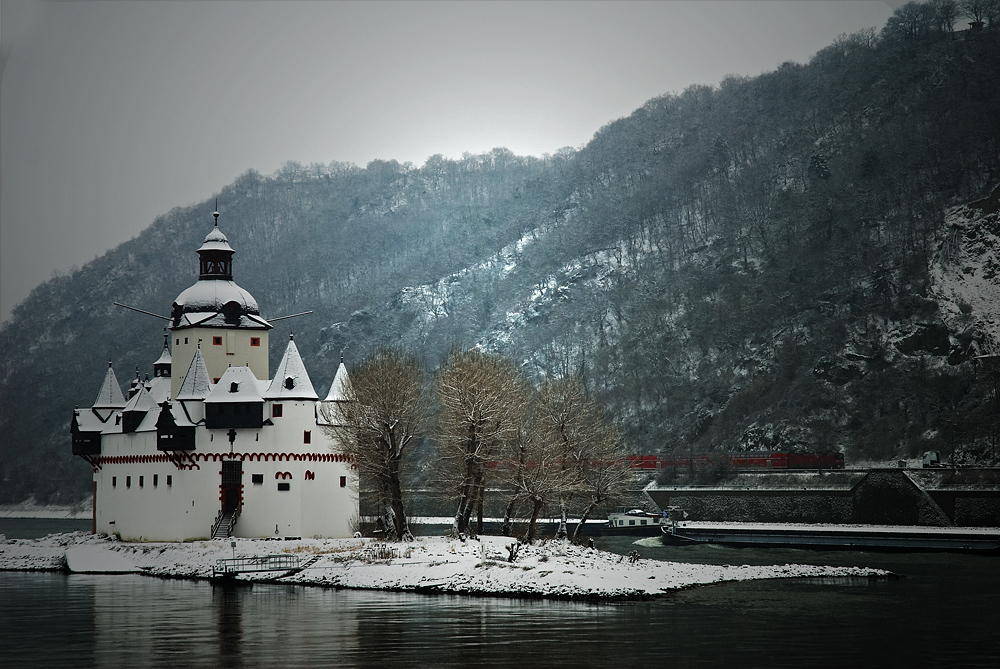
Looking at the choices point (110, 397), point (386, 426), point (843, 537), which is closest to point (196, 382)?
point (110, 397)

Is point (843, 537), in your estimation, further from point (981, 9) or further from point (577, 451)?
point (981, 9)

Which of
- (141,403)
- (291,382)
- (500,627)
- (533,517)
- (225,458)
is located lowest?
(500,627)

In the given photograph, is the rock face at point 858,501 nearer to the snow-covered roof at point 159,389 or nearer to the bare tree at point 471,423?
the bare tree at point 471,423

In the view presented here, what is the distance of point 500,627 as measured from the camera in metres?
35.9

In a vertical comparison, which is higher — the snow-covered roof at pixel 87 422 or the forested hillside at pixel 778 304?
the forested hillside at pixel 778 304

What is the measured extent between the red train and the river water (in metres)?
53.6

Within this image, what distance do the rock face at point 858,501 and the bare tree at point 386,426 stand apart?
141 feet

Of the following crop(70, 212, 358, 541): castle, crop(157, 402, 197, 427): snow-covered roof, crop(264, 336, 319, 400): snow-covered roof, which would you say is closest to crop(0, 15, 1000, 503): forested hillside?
crop(264, 336, 319, 400): snow-covered roof

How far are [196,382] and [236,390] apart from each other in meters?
3.08

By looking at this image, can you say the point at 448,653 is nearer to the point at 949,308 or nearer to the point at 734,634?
the point at 734,634

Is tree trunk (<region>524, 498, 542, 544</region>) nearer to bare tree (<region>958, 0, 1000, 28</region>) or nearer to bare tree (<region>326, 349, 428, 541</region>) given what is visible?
bare tree (<region>326, 349, 428, 541</region>)

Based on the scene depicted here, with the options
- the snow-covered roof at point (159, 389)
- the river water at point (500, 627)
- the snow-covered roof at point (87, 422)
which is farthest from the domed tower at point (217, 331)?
the river water at point (500, 627)

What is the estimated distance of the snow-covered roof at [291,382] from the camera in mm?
68562

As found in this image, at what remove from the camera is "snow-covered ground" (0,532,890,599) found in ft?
152
